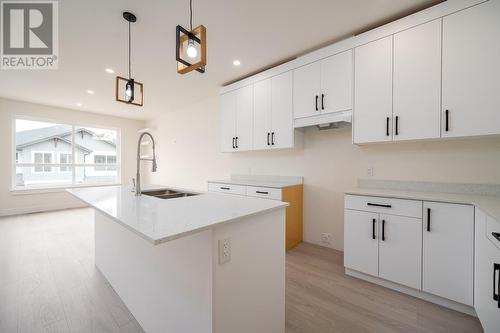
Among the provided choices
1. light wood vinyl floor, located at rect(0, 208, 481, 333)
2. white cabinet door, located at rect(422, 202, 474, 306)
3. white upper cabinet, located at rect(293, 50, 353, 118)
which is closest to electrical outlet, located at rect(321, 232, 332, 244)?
light wood vinyl floor, located at rect(0, 208, 481, 333)

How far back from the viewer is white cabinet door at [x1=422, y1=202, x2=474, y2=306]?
158 centimetres

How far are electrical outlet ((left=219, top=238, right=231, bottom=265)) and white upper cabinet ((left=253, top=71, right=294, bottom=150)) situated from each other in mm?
2072

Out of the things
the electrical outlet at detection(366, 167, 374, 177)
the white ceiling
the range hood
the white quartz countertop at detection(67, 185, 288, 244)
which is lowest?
the white quartz countertop at detection(67, 185, 288, 244)

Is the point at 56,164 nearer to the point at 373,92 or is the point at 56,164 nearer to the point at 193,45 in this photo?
the point at 193,45

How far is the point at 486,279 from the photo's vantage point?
1.34m

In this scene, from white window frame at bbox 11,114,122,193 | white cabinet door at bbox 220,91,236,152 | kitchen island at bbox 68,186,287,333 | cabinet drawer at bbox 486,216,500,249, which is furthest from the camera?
white window frame at bbox 11,114,122,193

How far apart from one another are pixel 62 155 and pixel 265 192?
19.2 feet

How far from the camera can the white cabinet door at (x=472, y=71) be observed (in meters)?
1.61

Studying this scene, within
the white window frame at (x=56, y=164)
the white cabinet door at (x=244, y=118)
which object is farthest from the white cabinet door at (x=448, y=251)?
the white window frame at (x=56, y=164)

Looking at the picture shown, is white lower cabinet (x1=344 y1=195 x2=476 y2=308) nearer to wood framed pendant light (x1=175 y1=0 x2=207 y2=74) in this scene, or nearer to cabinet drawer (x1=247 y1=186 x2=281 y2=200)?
cabinet drawer (x1=247 y1=186 x2=281 y2=200)

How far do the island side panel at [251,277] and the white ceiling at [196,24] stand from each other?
1987 millimetres

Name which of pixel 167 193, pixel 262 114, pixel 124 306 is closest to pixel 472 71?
pixel 262 114

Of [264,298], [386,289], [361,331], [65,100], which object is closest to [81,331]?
[264,298]

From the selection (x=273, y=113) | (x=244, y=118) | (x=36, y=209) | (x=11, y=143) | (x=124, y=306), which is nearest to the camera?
(x=124, y=306)
